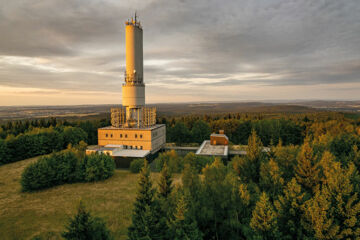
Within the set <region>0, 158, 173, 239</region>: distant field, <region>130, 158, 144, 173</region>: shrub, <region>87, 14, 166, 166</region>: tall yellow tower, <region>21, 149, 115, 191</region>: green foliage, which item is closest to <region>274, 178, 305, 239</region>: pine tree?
<region>0, 158, 173, 239</region>: distant field

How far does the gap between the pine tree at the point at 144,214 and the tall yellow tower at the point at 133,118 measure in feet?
115

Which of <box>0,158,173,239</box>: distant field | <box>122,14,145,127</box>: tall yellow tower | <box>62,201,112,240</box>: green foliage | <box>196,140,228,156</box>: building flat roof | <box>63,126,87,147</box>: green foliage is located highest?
<box>122,14,145,127</box>: tall yellow tower

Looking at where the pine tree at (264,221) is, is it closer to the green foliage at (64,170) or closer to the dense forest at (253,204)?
the dense forest at (253,204)

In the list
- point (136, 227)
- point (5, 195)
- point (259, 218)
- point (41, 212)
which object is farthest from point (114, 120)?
point (259, 218)

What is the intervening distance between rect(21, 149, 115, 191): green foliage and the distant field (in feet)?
4.90

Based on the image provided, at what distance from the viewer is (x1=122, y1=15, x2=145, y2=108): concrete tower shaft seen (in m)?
59.1

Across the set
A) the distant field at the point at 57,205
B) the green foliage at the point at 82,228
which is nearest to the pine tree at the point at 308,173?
the distant field at the point at 57,205

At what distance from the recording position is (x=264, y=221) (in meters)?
14.5

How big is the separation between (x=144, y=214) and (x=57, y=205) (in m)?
20.0

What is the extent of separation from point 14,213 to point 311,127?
86155 millimetres

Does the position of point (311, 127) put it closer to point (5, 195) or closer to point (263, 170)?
point (263, 170)

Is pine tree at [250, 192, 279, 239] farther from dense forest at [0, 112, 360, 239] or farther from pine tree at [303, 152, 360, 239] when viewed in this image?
pine tree at [303, 152, 360, 239]

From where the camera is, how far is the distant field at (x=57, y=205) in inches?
925

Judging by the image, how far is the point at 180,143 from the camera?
7831 centimetres
